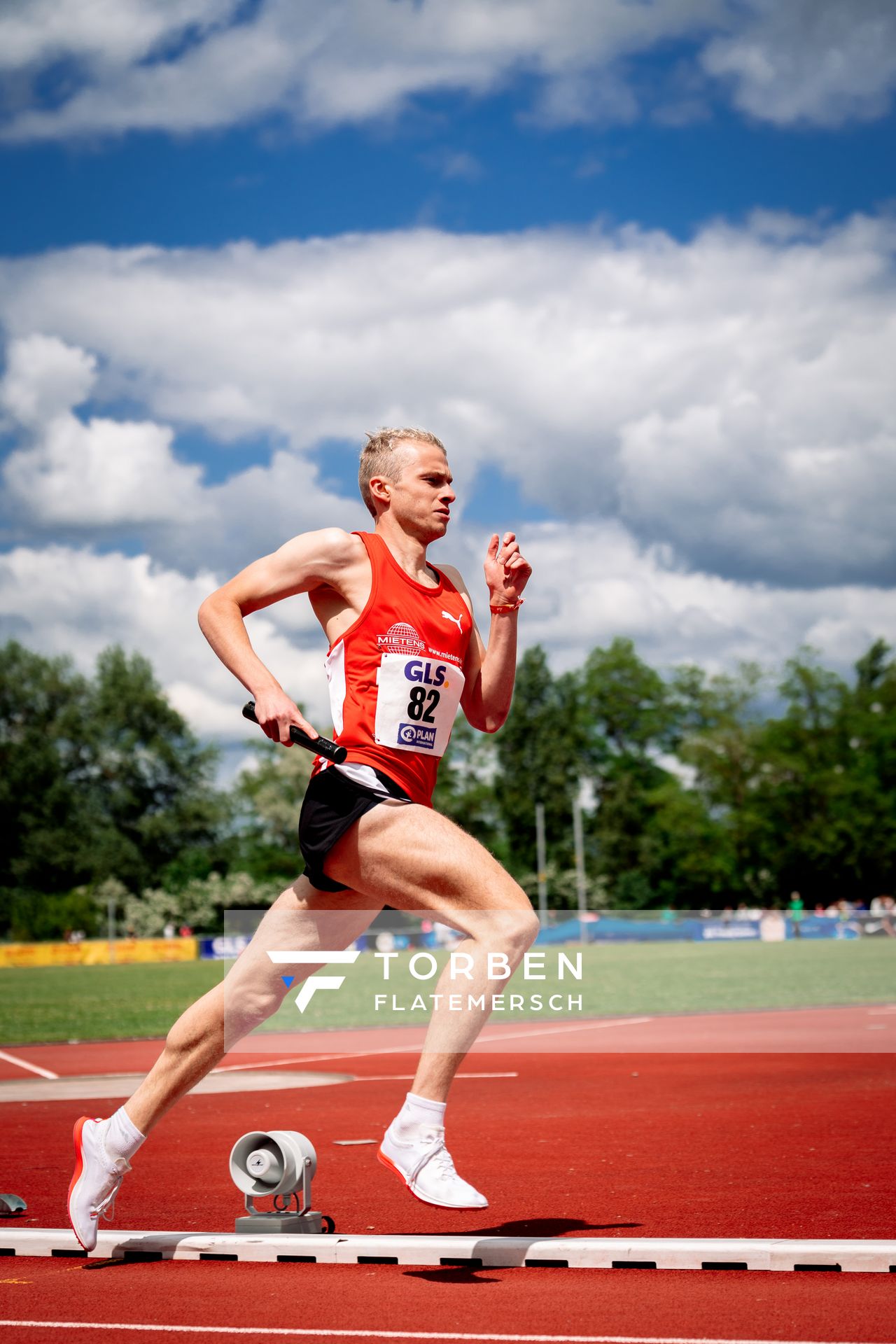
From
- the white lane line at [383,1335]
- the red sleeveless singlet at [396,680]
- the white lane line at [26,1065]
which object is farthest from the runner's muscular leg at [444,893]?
the white lane line at [26,1065]

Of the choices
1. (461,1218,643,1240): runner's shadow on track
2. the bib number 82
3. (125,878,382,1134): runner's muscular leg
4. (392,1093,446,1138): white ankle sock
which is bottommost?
(461,1218,643,1240): runner's shadow on track

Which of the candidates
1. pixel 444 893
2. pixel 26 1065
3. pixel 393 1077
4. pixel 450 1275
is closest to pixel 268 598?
pixel 444 893

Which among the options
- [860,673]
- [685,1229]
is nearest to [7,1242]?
[685,1229]

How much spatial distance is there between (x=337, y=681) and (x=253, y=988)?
984 mm

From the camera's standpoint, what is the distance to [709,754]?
95.5m

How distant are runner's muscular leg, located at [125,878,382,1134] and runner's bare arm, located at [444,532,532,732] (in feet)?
2.61

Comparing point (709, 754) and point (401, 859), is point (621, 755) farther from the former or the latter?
point (401, 859)

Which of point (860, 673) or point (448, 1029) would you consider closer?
point (448, 1029)

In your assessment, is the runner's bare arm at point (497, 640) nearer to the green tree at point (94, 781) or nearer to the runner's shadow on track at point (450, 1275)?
the runner's shadow on track at point (450, 1275)

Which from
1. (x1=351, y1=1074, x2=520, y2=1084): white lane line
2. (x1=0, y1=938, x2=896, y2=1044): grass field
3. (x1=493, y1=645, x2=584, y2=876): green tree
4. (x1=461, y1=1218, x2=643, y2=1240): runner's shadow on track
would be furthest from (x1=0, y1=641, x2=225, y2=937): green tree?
(x1=461, y1=1218, x2=643, y2=1240): runner's shadow on track

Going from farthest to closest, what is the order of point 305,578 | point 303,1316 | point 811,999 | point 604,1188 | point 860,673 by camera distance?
point 860,673 < point 811,999 < point 604,1188 < point 305,578 < point 303,1316

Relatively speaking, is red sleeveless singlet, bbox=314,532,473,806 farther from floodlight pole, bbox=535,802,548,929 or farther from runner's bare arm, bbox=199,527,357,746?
floodlight pole, bbox=535,802,548,929

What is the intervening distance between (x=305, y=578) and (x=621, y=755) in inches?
3884

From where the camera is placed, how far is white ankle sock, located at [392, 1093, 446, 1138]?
432 cm
